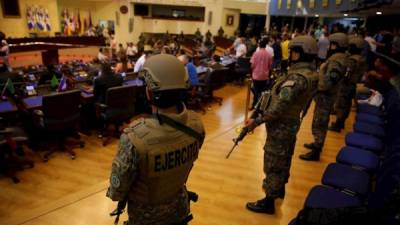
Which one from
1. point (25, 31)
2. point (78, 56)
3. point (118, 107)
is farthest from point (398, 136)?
point (25, 31)

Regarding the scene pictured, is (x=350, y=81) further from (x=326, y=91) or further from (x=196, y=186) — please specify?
(x=196, y=186)

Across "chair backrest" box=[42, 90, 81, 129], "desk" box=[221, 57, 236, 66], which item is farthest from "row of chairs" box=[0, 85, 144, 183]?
"desk" box=[221, 57, 236, 66]

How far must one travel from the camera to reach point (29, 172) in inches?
161

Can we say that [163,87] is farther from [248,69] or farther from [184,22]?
[184,22]

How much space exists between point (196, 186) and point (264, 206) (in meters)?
0.86

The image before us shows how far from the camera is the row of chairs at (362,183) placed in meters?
1.36

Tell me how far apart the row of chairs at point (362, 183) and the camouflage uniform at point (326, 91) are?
45 centimetres

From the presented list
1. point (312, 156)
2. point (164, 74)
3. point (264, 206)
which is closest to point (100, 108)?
point (264, 206)

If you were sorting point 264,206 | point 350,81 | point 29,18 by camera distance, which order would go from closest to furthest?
point 264,206 → point 350,81 → point 29,18

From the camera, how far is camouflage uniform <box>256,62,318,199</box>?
8.84ft

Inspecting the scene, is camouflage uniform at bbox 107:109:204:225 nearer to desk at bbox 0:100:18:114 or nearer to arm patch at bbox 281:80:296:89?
arm patch at bbox 281:80:296:89

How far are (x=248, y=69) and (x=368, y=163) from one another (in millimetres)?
6119

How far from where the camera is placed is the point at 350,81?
16.9 ft

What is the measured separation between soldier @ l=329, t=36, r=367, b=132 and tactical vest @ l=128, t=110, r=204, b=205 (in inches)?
148
